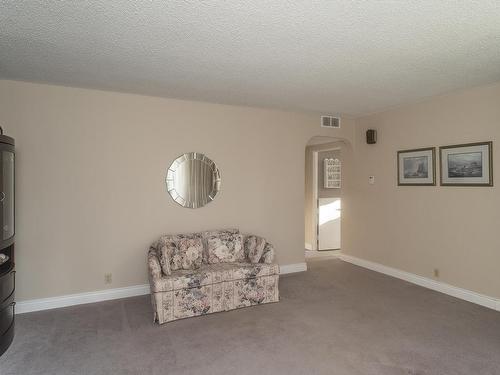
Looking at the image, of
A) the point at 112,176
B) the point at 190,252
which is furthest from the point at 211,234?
the point at 112,176

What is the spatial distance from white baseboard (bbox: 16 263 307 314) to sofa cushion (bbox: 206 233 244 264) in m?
0.95

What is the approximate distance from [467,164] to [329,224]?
311 centimetres

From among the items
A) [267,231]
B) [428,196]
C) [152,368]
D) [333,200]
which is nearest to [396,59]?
[428,196]

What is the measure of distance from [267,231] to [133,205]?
77.9 inches

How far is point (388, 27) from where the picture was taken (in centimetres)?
227

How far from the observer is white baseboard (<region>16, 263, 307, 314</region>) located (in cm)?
357

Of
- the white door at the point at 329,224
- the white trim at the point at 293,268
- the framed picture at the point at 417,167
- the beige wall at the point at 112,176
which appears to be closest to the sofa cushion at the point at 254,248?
the beige wall at the point at 112,176

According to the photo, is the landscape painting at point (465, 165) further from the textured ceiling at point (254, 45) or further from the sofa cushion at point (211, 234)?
the sofa cushion at point (211, 234)

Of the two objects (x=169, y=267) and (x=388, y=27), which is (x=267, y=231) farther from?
(x=388, y=27)

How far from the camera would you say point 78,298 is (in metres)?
3.78

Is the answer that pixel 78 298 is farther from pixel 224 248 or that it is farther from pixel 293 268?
pixel 293 268

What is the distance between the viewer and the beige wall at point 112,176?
361 cm

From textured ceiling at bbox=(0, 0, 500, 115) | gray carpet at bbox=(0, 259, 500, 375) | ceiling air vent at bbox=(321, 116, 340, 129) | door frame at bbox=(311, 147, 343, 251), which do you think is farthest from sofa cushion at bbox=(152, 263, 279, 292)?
door frame at bbox=(311, 147, 343, 251)

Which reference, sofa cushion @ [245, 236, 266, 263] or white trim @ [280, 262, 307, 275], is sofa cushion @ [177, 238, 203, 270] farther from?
white trim @ [280, 262, 307, 275]
